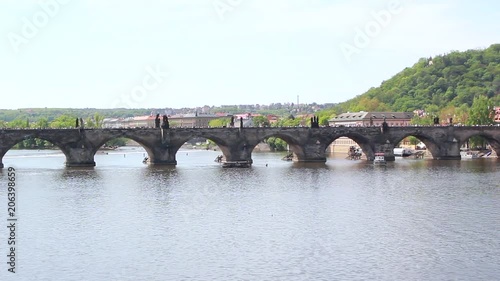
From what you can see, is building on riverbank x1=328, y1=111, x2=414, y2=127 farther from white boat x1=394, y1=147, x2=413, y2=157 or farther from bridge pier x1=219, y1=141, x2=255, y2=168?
bridge pier x1=219, y1=141, x2=255, y2=168

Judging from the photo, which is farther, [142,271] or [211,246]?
[211,246]

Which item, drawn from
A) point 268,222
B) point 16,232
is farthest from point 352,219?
point 16,232

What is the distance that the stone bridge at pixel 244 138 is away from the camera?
90.1 metres

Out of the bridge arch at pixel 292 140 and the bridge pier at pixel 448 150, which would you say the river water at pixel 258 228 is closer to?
the bridge arch at pixel 292 140

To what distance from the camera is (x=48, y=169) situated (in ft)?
297

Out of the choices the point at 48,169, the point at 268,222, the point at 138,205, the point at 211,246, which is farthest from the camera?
the point at 48,169

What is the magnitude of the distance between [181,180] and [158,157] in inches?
789

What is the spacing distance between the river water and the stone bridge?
15645mm

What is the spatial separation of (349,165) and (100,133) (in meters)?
27.1

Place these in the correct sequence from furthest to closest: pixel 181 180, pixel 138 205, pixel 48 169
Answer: pixel 48 169, pixel 181 180, pixel 138 205

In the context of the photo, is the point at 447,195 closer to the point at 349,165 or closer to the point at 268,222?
the point at 268,222

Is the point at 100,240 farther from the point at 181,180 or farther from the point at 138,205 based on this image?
the point at 181,180

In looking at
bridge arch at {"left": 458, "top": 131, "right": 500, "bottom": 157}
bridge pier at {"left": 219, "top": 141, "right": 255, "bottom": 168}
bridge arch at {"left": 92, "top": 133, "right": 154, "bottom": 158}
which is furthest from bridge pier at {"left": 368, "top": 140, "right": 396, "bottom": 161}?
bridge arch at {"left": 92, "top": 133, "right": 154, "bottom": 158}

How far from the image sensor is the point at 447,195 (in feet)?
194
